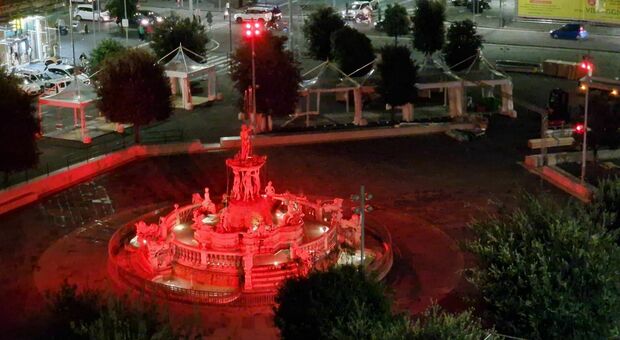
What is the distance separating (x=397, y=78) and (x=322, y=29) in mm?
9171

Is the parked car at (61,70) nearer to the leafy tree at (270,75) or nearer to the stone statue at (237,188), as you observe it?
the leafy tree at (270,75)

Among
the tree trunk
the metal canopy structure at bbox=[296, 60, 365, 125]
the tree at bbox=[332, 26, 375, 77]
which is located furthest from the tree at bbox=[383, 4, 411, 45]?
the tree trunk

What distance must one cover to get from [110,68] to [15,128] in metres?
6.12

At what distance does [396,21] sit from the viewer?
53781 mm

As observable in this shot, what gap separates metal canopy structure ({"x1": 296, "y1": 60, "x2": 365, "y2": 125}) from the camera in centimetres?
3878

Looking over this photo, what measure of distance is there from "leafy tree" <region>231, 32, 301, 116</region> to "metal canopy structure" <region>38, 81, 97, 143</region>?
5.37 meters

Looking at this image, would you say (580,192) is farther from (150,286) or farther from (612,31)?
(612,31)

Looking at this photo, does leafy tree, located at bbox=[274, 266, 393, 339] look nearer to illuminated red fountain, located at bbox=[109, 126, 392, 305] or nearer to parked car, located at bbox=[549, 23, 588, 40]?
illuminated red fountain, located at bbox=[109, 126, 392, 305]

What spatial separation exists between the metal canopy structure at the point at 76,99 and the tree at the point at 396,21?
2117 cm

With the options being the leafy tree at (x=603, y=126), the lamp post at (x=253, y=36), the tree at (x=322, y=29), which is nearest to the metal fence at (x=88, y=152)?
the lamp post at (x=253, y=36)

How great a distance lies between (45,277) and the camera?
23.2 meters

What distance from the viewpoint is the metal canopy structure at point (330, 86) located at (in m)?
38.8

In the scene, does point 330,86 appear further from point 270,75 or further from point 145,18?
point 145,18

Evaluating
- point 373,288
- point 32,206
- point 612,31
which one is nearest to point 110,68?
point 32,206
